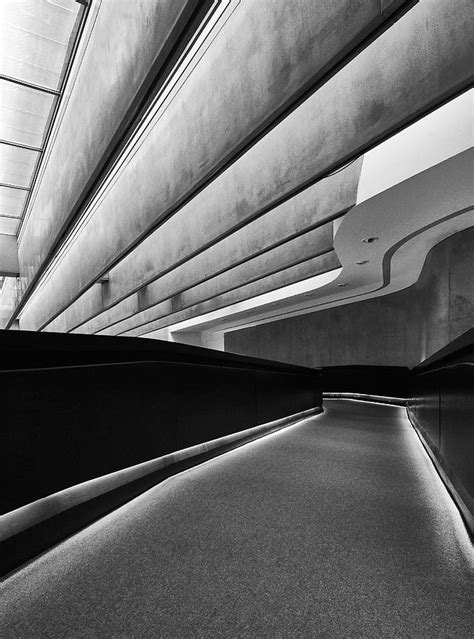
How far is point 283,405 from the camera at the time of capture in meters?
7.01

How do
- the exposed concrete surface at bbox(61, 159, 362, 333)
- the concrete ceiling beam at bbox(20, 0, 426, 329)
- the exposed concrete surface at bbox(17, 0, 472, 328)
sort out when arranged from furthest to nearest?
the exposed concrete surface at bbox(61, 159, 362, 333) < the exposed concrete surface at bbox(17, 0, 472, 328) < the concrete ceiling beam at bbox(20, 0, 426, 329)

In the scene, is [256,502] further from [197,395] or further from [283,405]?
[283,405]

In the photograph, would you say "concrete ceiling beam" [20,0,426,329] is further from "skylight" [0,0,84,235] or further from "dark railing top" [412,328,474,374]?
"dark railing top" [412,328,474,374]

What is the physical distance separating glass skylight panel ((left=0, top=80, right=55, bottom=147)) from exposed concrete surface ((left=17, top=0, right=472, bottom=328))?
1680 mm

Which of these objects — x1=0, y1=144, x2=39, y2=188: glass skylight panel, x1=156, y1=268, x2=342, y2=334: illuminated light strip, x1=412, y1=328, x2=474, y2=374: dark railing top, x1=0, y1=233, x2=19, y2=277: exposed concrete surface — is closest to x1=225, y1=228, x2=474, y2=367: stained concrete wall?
x1=156, y1=268, x2=342, y2=334: illuminated light strip

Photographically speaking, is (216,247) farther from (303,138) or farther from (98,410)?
(98,410)

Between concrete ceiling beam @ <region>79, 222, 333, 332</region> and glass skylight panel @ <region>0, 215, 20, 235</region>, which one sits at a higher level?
glass skylight panel @ <region>0, 215, 20, 235</region>

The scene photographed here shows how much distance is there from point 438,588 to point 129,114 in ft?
16.0

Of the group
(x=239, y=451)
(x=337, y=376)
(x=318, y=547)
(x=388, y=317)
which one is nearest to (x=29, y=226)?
(x=239, y=451)

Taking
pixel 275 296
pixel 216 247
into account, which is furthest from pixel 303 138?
pixel 275 296

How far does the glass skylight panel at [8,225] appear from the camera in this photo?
10.5m

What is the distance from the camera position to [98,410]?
2598 millimetres

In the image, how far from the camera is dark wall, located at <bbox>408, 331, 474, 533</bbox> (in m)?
2.45

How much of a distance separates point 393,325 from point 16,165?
13545 millimetres
